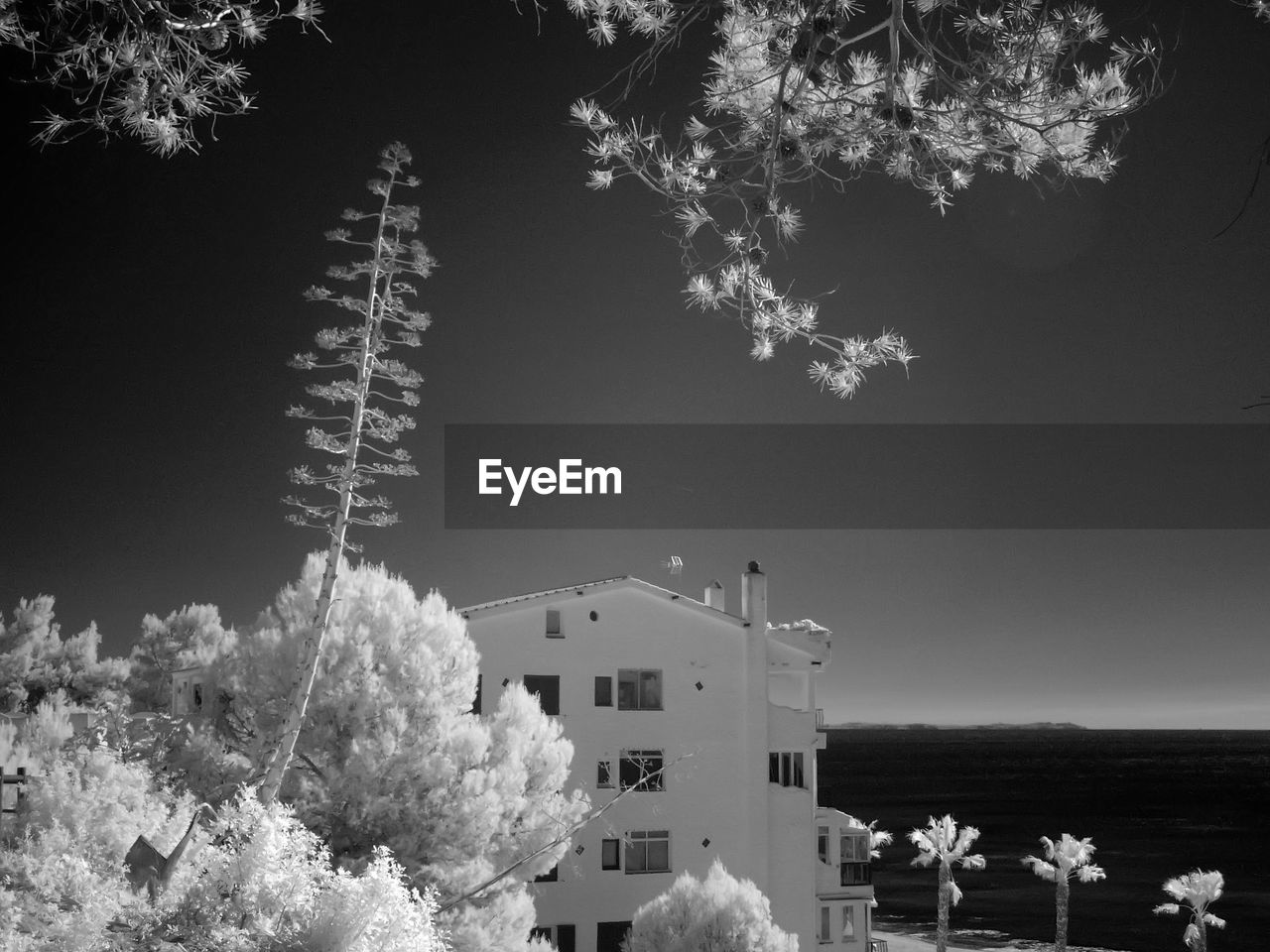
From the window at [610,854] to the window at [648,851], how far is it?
0.67 feet

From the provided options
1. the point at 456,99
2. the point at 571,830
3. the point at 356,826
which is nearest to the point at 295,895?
the point at 356,826

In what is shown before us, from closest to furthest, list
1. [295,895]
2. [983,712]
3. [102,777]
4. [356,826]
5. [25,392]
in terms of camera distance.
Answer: [295,895] < [102,777] < [356,826] < [25,392] < [983,712]

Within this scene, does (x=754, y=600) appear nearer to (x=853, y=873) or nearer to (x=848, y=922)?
(x=853, y=873)

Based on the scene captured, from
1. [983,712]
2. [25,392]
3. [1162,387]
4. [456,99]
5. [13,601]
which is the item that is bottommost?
[983,712]

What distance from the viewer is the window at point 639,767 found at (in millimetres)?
28281

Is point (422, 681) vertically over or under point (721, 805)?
over

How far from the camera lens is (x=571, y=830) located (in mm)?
22312

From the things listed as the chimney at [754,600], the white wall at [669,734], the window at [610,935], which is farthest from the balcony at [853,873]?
the chimney at [754,600]

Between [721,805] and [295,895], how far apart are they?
20.0m

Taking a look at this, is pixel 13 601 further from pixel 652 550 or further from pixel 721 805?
pixel 721 805
